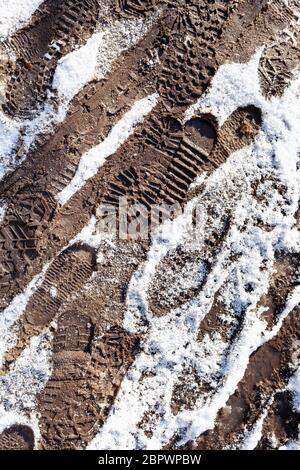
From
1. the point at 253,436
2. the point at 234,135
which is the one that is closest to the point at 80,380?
the point at 253,436

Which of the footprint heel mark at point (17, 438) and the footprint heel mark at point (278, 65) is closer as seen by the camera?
the footprint heel mark at point (17, 438)

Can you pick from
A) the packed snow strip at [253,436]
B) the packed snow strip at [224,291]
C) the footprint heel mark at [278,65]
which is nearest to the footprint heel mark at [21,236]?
the packed snow strip at [224,291]

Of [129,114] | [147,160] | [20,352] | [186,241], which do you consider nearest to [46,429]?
[20,352]

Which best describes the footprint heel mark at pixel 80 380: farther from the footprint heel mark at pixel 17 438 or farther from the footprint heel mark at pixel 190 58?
the footprint heel mark at pixel 190 58

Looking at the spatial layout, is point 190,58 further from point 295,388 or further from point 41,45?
point 295,388

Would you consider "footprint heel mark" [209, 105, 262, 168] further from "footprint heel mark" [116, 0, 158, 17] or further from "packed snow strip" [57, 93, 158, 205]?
"footprint heel mark" [116, 0, 158, 17]
